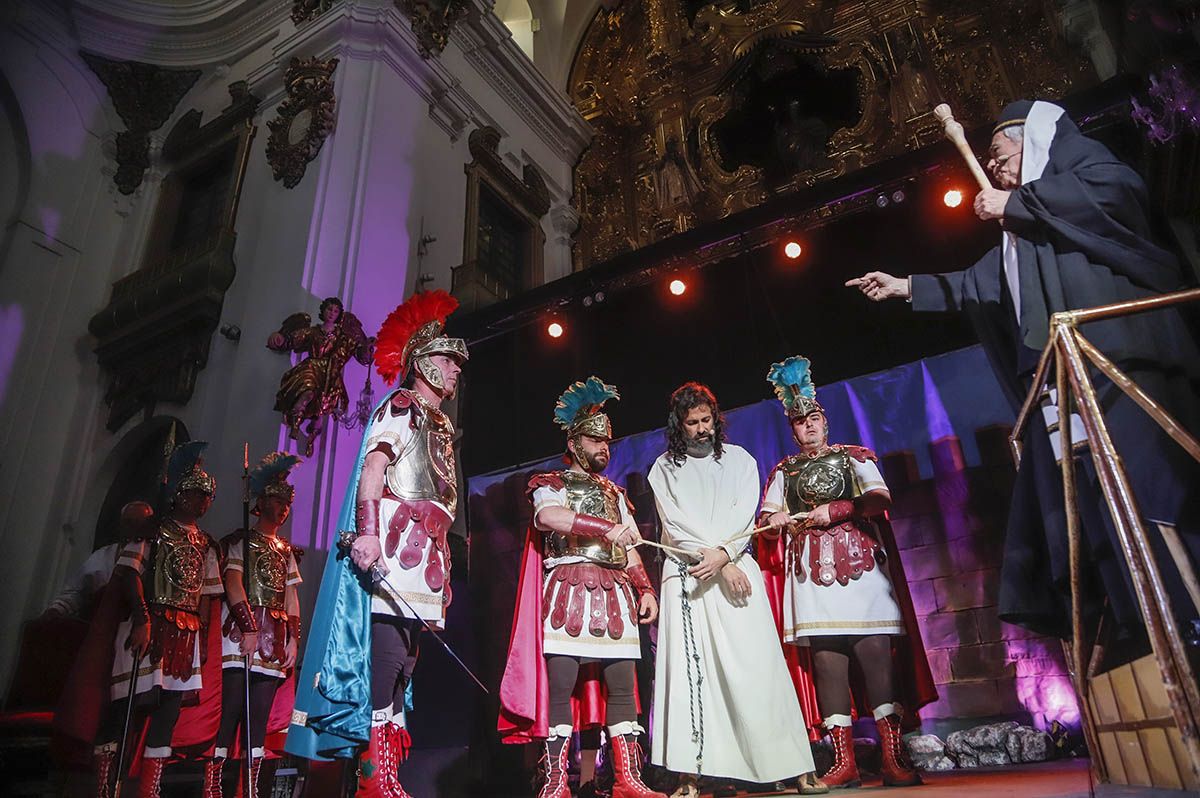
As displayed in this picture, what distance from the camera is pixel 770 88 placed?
931 centimetres

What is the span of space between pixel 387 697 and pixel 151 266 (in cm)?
740

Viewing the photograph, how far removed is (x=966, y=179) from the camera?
5.71 m

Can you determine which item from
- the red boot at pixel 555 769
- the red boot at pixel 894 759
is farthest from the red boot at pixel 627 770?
the red boot at pixel 894 759

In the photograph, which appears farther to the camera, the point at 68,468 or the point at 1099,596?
the point at 68,468

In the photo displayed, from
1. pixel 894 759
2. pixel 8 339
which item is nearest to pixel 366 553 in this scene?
pixel 894 759

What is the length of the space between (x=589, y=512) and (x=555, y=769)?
3.83 feet

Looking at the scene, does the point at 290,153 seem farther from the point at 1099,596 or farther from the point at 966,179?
the point at 1099,596

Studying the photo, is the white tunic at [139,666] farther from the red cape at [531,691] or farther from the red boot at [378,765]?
the red cape at [531,691]

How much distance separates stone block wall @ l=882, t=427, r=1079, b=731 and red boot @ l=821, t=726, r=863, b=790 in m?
2.05

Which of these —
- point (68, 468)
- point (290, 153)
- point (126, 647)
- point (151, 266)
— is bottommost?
point (126, 647)

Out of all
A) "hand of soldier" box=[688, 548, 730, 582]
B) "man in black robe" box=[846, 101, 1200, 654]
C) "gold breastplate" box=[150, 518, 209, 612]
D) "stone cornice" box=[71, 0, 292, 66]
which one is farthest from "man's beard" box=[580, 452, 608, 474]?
"stone cornice" box=[71, 0, 292, 66]

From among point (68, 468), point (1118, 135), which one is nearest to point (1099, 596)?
point (1118, 135)

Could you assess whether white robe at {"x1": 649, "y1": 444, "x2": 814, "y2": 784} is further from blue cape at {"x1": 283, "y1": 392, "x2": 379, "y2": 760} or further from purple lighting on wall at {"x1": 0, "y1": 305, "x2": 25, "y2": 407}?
purple lighting on wall at {"x1": 0, "y1": 305, "x2": 25, "y2": 407}

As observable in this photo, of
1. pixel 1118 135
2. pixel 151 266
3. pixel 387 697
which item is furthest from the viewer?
pixel 151 266
